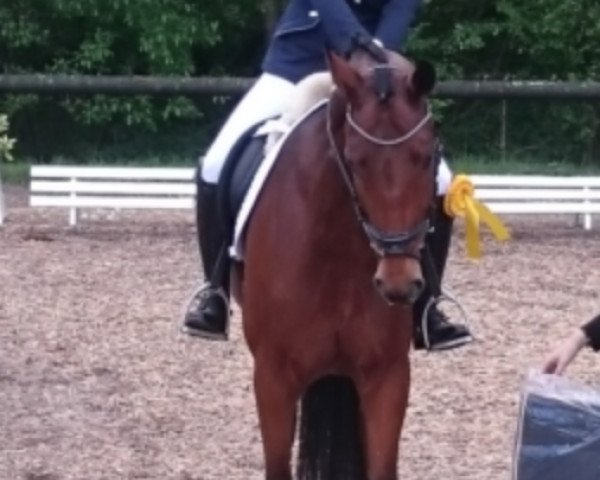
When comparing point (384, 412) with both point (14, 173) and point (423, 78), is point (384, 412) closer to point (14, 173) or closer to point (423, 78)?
point (423, 78)

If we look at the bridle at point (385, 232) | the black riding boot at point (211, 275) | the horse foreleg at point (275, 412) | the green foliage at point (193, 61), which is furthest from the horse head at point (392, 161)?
the green foliage at point (193, 61)

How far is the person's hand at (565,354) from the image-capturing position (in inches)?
192

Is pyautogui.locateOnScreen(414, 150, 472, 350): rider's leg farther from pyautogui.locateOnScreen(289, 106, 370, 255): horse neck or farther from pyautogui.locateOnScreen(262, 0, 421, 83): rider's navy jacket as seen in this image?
pyautogui.locateOnScreen(262, 0, 421, 83): rider's navy jacket

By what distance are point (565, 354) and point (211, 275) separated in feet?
6.76

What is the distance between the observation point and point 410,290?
5094mm

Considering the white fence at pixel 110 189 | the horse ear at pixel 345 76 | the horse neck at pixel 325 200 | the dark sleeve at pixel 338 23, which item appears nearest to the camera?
the horse ear at pixel 345 76

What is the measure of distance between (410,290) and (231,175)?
1.54m

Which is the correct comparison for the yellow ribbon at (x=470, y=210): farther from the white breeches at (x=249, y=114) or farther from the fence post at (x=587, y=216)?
the fence post at (x=587, y=216)

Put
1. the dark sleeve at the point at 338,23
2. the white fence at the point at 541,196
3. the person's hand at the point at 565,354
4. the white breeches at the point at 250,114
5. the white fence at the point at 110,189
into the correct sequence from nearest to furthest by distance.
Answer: the person's hand at the point at 565,354
the dark sleeve at the point at 338,23
the white breeches at the point at 250,114
the white fence at the point at 541,196
the white fence at the point at 110,189

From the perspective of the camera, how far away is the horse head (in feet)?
16.8

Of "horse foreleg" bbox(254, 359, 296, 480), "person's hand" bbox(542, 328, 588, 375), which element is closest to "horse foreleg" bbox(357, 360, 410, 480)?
"horse foreleg" bbox(254, 359, 296, 480)

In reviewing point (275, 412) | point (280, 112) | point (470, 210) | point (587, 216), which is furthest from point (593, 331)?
point (587, 216)

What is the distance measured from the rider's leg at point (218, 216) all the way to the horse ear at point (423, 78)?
4.01 ft

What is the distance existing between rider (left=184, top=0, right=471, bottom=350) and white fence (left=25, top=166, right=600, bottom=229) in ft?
30.1
